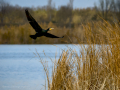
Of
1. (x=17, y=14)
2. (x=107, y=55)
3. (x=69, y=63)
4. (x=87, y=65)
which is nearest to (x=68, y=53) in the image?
(x=69, y=63)

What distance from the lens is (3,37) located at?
455 inches

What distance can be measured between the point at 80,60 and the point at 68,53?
19 centimetres

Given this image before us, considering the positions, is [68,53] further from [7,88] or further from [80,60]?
[7,88]

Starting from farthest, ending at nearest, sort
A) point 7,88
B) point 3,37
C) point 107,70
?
point 3,37 → point 7,88 → point 107,70

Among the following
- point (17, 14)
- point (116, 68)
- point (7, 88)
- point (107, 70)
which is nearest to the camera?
point (116, 68)

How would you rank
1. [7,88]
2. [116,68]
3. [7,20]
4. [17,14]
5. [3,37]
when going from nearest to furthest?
[116,68], [7,88], [3,37], [7,20], [17,14]

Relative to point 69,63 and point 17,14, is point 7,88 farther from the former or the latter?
point 17,14

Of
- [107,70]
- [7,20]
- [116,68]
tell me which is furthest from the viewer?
[7,20]

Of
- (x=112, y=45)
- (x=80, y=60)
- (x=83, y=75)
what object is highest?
(x=112, y=45)

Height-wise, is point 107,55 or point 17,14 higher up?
point 17,14

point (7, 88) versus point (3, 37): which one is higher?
point (3, 37)

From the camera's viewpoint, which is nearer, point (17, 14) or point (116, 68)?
point (116, 68)

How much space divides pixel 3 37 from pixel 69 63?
1001 cm

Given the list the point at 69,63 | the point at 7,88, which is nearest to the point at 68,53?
the point at 69,63
